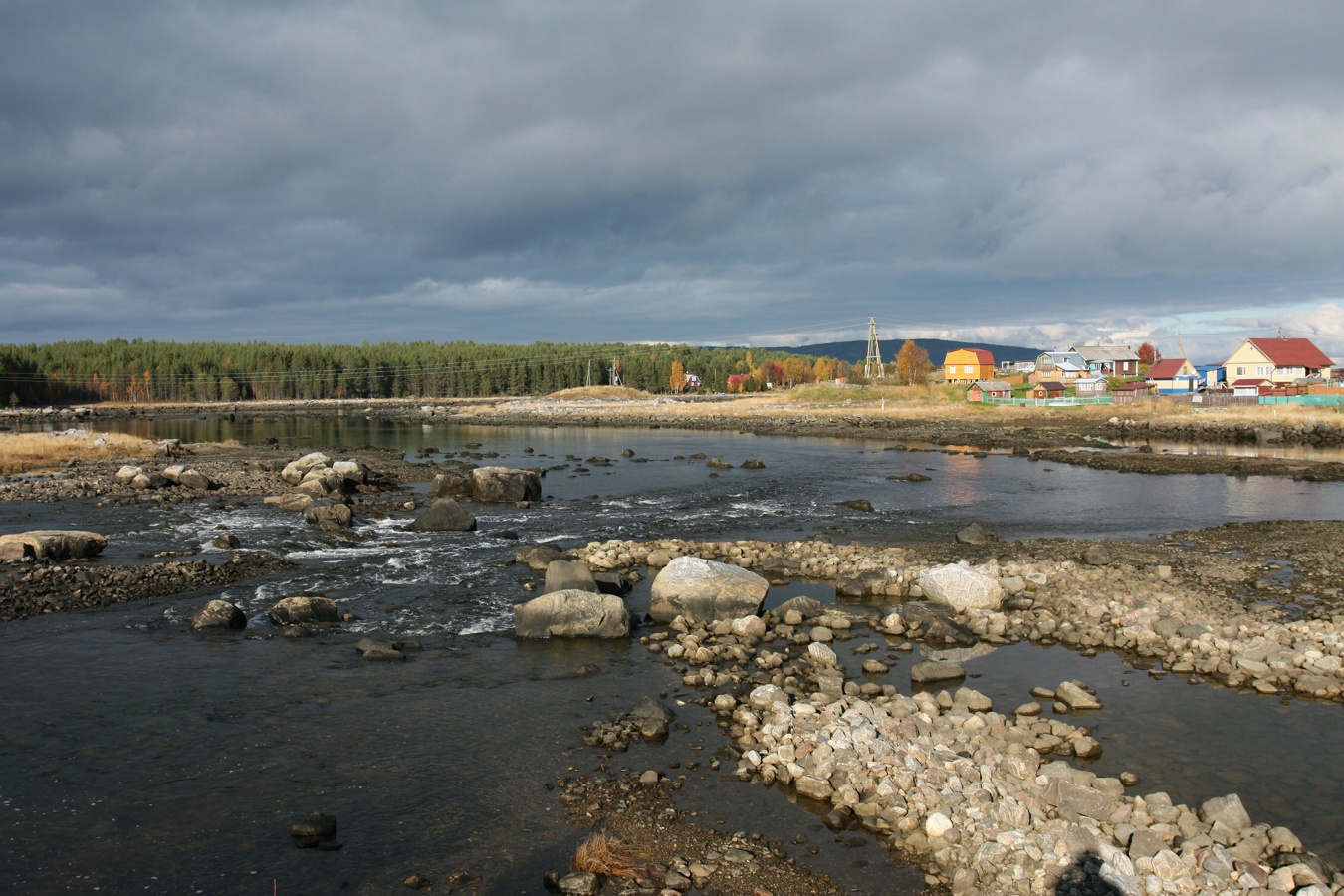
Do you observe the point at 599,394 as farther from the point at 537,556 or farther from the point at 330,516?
the point at 537,556

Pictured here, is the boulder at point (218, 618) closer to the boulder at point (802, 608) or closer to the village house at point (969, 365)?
the boulder at point (802, 608)

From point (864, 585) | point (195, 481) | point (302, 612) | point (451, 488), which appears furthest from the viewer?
point (451, 488)

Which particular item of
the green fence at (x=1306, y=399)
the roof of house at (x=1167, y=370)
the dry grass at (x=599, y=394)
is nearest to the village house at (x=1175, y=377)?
the roof of house at (x=1167, y=370)

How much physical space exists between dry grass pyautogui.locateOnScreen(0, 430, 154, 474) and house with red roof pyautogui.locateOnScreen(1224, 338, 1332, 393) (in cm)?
12497

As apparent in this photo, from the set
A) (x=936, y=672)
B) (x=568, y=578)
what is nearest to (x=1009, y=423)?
(x=568, y=578)

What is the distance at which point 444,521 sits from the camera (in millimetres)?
30578

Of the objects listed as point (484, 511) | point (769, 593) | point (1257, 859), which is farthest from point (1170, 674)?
point (484, 511)

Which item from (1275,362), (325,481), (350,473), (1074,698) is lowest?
(1074,698)

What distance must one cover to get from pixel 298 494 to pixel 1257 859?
35174 millimetres

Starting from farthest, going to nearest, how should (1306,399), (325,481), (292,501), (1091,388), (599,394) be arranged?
(599,394)
(1091,388)
(1306,399)
(325,481)
(292,501)

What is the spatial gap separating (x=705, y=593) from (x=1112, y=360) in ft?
528

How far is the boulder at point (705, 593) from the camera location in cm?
1848

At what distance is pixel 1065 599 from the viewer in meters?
19.4

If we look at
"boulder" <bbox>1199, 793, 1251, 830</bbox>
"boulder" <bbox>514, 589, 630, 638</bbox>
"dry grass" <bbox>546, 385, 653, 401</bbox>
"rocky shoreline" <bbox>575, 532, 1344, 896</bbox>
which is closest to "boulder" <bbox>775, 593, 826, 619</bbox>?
"rocky shoreline" <bbox>575, 532, 1344, 896</bbox>
